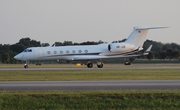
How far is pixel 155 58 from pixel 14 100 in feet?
306

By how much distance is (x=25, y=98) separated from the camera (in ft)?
66.0

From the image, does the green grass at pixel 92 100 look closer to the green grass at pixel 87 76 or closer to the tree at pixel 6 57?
the green grass at pixel 87 76

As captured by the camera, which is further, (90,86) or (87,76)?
(87,76)

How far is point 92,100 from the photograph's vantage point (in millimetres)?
19734

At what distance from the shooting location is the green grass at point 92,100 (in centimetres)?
1873

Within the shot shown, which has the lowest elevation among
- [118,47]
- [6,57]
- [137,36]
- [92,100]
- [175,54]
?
[92,100]

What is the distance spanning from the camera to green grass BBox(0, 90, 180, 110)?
738 inches

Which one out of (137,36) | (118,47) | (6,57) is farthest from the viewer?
(6,57)

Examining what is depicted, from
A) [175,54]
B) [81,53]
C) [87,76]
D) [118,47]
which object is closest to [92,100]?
[87,76]

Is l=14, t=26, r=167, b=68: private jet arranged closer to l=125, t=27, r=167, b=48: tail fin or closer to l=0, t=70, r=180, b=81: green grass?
l=125, t=27, r=167, b=48: tail fin

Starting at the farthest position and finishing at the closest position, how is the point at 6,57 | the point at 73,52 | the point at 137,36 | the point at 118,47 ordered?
the point at 6,57
the point at 137,36
the point at 118,47
the point at 73,52

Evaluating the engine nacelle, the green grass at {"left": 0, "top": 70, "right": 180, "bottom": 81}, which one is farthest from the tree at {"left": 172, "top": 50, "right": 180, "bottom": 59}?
the green grass at {"left": 0, "top": 70, "right": 180, "bottom": 81}

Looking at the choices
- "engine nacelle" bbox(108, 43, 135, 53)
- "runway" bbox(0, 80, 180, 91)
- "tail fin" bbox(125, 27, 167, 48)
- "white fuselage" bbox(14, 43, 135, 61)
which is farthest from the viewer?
"tail fin" bbox(125, 27, 167, 48)

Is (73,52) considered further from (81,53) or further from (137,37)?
(137,37)
